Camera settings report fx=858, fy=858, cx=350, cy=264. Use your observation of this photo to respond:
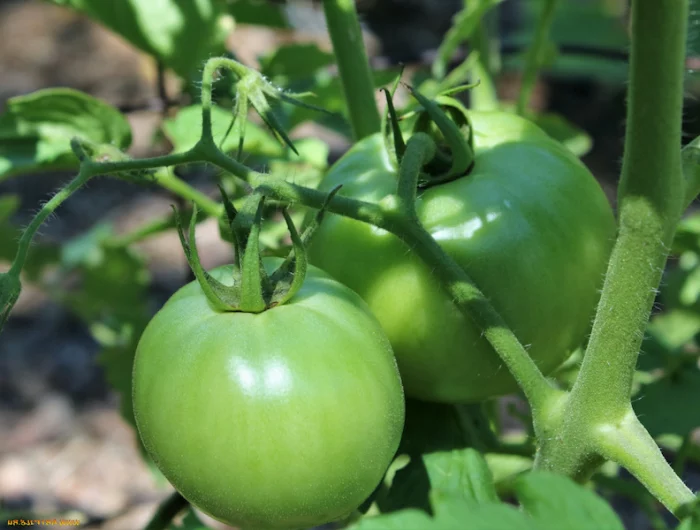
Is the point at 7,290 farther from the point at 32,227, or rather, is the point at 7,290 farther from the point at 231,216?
the point at 231,216

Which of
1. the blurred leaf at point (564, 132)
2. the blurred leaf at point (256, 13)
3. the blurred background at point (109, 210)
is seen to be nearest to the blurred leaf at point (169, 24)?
the blurred background at point (109, 210)

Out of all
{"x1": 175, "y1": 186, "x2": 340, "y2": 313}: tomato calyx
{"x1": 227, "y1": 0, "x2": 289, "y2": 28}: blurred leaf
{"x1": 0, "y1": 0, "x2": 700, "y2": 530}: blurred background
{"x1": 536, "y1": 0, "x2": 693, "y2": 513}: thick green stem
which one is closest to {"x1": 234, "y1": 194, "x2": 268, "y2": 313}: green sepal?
{"x1": 175, "y1": 186, "x2": 340, "y2": 313}: tomato calyx

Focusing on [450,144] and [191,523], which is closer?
[450,144]

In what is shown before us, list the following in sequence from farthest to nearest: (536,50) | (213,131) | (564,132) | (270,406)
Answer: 1. (564,132)
2. (536,50)
3. (213,131)
4. (270,406)

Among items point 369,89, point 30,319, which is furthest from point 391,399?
point 30,319

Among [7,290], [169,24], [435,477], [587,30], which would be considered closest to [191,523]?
[435,477]

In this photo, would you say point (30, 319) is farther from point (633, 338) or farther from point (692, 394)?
point (633, 338)

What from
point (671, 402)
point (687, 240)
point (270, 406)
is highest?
point (270, 406)
